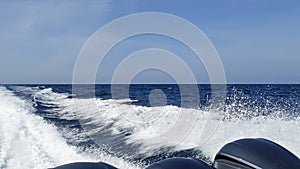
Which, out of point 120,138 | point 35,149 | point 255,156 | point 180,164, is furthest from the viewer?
point 120,138

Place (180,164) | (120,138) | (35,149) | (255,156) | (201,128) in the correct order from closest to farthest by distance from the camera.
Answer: (180,164)
(255,156)
(35,149)
(120,138)
(201,128)

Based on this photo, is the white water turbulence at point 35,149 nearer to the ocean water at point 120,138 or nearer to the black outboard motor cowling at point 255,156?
the ocean water at point 120,138

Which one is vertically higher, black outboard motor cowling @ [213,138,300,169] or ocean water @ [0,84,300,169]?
black outboard motor cowling @ [213,138,300,169]

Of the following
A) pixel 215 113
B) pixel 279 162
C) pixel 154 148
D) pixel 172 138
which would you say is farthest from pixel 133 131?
pixel 279 162

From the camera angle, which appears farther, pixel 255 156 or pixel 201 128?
pixel 201 128

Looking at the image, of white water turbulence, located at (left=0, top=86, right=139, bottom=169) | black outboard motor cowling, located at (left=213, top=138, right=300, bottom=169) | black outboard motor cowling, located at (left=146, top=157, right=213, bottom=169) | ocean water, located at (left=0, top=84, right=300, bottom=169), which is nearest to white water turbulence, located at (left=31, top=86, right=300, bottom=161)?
ocean water, located at (left=0, top=84, right=300, bottom=169)

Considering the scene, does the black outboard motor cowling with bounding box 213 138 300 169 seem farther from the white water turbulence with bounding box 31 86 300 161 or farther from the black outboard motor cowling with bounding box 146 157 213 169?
the white water turbulence with bounding box 31 86 300 161

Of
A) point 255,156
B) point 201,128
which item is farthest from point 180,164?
point 201,128

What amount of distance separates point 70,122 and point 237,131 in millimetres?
3899

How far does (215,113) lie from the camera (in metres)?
10.0

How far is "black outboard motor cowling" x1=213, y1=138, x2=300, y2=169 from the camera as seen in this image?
213 centimetres

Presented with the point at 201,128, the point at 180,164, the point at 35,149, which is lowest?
the point at 35,149

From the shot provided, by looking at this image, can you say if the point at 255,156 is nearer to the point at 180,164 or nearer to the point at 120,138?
the point at 180,164

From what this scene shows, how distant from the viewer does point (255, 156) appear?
7.14 ft
